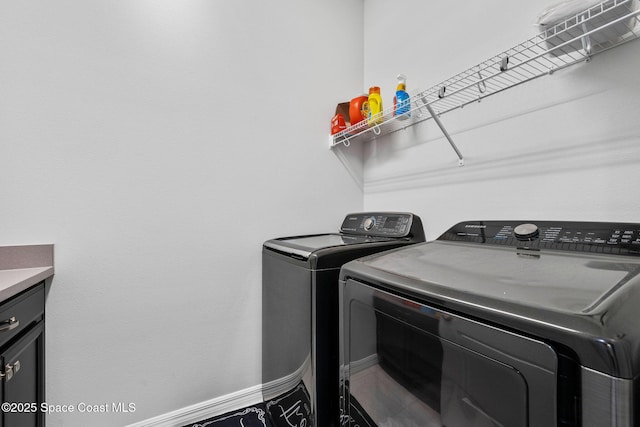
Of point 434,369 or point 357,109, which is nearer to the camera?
point 434,369

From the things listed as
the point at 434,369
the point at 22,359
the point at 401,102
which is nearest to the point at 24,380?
the point at 22,359

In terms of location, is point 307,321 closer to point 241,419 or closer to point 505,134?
point 241,419

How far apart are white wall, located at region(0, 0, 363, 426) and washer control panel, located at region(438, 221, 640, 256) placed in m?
1.07

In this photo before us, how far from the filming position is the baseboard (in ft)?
4.96

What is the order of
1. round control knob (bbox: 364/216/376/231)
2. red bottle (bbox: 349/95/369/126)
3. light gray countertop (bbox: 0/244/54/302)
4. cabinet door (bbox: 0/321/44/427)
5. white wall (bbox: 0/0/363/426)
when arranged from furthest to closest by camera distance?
red bottle (bbox: 349/95/369/126), round control knob (bbox: 364/216/376/231), white wall (bbox: 0/0/363/426), light gray countertop (bbox: 0/244/54/302), cabinet door (bbox: 0/321/44/427)

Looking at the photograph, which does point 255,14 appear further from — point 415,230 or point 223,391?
point 223,391

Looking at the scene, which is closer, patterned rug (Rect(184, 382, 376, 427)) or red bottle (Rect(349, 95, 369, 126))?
patterned rug (Rect(184, 382, 376, 427))

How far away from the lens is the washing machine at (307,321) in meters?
1.13

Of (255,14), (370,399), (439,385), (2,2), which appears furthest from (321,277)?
(2,2)

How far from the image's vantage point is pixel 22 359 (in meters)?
1.05

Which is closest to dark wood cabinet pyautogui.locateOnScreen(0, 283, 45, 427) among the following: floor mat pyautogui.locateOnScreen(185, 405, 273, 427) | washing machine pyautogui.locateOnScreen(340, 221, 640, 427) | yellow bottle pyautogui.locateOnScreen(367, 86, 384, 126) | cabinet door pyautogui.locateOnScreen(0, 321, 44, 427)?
cabinet door pyautogui.locateOnScreen(0, 321, 44, 427)

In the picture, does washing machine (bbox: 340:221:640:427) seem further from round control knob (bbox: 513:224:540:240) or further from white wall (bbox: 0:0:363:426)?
white wall (bbox: 0:0:363:426)

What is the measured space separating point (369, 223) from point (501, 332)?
48.6 inches

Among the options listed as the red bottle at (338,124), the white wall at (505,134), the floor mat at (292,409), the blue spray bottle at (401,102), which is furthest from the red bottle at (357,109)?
the floor mat at (292,409)
